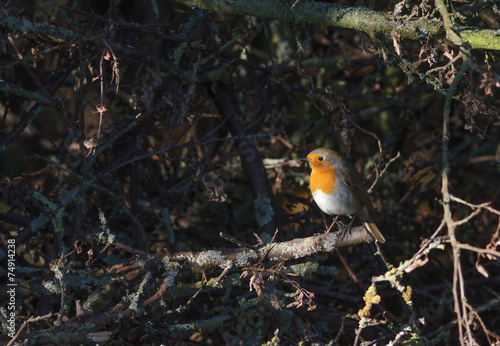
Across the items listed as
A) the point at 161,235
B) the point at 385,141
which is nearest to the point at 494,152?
the point at 385,141

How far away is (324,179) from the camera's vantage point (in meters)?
3.39

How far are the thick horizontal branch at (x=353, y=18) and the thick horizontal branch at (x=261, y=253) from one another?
3.35 feet

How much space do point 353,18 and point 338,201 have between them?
1.07m

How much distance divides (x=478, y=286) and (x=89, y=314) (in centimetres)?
261

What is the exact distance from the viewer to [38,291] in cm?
252

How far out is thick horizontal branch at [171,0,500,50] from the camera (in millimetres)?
2605

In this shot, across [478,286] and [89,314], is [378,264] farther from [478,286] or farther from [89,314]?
[89,314]

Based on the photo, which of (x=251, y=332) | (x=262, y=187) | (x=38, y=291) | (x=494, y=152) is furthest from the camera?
(x=494, y=152)

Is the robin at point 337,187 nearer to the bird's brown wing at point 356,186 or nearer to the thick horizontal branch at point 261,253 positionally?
the bird's brown wing at point 356,186

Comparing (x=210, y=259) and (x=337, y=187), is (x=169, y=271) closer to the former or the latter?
(x=210, y=259)

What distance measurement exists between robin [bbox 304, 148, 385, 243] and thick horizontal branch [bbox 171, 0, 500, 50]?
876 mm

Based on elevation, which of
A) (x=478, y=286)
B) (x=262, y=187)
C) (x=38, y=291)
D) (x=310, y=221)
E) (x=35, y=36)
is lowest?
(x=478, y=286)

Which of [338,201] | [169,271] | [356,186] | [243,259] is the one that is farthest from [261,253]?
[356,186]

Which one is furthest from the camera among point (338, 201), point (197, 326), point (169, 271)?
point (338, 201)
